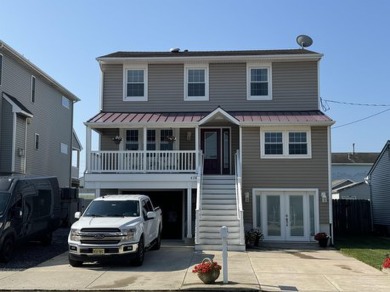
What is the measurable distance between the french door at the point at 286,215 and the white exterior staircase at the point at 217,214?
5.72ft

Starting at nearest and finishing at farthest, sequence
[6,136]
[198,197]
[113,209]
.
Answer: [113,209], [198,197], [6,136]

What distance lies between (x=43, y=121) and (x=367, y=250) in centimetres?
1876

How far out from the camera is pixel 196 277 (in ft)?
37.3

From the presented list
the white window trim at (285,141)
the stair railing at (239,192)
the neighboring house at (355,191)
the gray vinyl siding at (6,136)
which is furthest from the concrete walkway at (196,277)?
the neighboring house at (355,191)

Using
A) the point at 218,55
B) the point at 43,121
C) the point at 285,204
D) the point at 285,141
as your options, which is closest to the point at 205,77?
the point at 218,55

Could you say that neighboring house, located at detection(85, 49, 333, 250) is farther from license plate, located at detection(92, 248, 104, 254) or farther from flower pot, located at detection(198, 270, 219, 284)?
flower pot, located at detection(198, 270, 219, 284)

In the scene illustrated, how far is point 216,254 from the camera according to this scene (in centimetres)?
1551

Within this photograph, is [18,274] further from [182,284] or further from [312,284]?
[312,284]

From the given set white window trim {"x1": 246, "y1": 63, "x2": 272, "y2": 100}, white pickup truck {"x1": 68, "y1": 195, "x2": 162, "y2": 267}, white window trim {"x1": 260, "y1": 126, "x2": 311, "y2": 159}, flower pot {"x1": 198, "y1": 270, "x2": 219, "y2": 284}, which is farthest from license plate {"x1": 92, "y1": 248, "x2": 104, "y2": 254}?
white window trim {"x1": 246, "y1": 63, "x2": 272, "y2": 100}

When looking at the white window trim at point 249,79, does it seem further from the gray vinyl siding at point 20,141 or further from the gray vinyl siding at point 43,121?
the gray vinyl siding at point 43,121

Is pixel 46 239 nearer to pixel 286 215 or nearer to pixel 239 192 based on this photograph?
pixel 239 192

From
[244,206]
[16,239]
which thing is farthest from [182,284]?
[244,206]

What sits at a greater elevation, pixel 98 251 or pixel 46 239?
pixel 98 251

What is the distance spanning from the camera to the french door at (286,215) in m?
19.7
